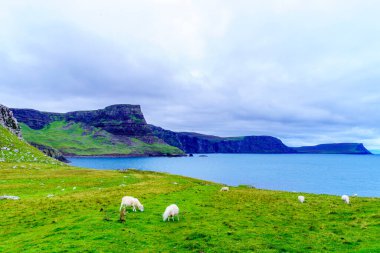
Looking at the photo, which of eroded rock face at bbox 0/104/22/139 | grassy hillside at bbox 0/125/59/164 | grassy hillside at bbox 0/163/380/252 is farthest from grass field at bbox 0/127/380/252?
eroded rock face at bbox 0/104/22/139

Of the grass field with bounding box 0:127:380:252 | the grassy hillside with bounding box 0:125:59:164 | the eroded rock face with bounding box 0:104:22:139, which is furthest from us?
the eroded rock face with bounding box 0:104:22:139

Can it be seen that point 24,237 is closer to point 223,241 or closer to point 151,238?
point 151,238

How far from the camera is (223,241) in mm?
19844

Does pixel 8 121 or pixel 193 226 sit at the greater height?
pixel 8 121

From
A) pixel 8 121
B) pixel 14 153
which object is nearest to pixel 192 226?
pixel 14 153

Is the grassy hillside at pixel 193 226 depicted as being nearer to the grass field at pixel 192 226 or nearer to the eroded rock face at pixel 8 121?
the grass field at pixel 192 226

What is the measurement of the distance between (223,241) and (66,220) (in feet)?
51.6

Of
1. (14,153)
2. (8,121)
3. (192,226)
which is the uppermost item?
(8,121)

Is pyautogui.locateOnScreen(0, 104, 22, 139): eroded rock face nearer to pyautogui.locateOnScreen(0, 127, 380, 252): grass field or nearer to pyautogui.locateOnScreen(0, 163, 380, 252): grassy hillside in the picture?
pyautogui.locateOnScreen(0, 127, 380, 252): grass field

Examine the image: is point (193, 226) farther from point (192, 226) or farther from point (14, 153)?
point (14, 153)

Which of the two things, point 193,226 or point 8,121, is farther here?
point 8,121

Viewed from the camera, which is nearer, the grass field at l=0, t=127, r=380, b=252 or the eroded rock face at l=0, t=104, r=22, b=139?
the grass field at l=0, t=127, r=380, b=252

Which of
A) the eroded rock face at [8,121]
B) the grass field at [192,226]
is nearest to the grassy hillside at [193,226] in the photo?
the grass field at [192,226]

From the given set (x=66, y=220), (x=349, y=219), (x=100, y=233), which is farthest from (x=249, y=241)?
(x=66, y=220)
